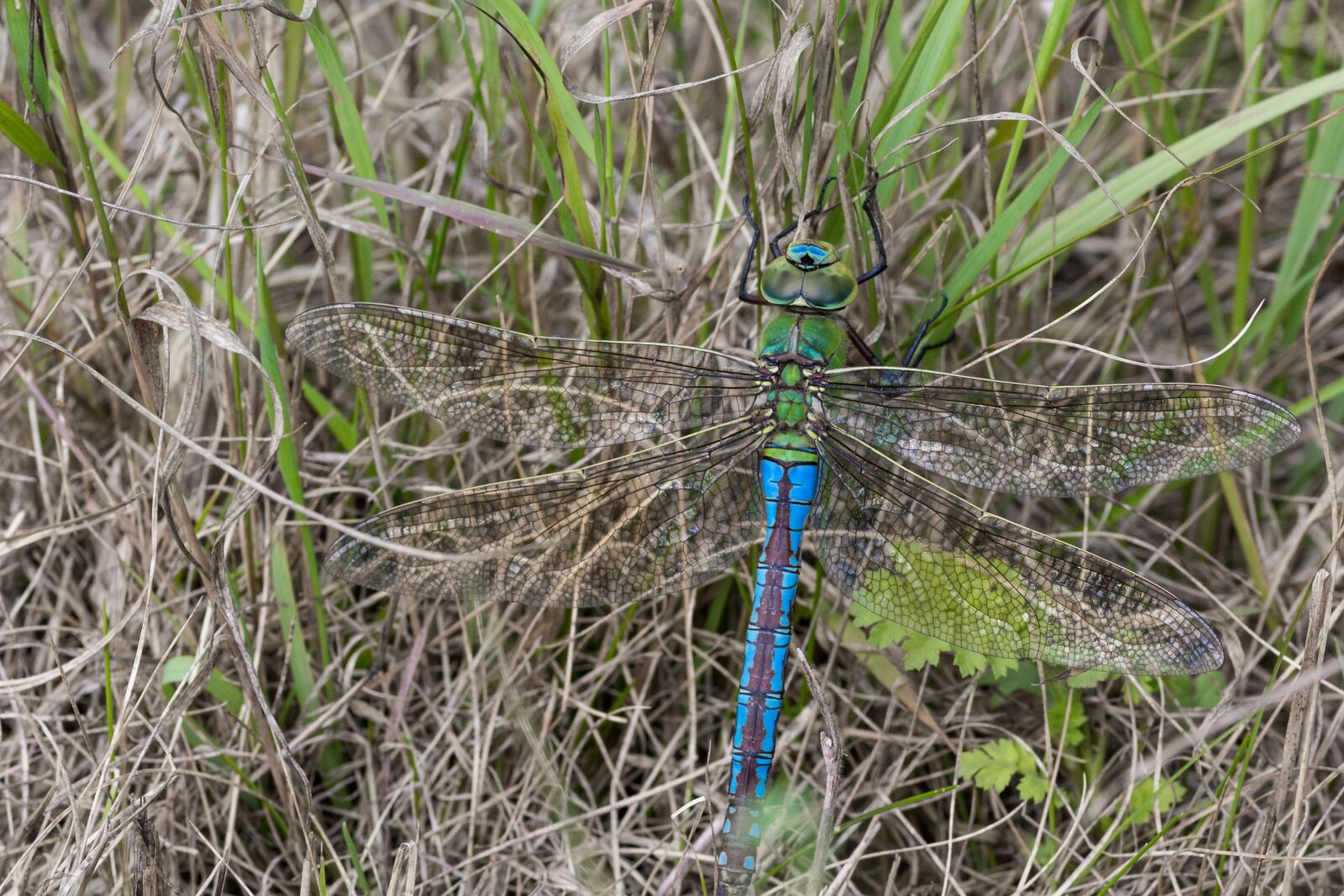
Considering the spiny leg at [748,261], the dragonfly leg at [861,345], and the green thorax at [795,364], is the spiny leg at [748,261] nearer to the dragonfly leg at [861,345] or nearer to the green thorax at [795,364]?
the green thorax at [795,364]

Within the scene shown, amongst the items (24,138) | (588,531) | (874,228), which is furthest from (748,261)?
(24,138)

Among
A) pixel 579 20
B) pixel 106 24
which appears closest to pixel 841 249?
pixel 579 20

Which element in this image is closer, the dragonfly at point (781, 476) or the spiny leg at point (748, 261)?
the dragonfly at point (781, 476)

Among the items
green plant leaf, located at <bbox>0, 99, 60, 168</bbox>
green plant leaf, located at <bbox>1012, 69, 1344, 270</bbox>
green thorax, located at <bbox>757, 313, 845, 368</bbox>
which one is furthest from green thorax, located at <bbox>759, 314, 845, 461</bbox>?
green plant leaf, located at <bbox>0, 99, 60, 168</bbox>

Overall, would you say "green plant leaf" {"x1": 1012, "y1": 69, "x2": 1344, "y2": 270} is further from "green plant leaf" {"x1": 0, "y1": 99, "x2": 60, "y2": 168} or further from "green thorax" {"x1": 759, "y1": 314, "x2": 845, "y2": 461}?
"green plant leaf" {"x1": 0, "y1": 99, "x2": 60, "y2": 168}

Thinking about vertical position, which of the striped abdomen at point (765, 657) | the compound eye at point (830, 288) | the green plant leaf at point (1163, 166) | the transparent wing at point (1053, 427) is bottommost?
the striped abdomen at point (765, 657)

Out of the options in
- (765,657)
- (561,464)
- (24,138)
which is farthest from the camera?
(561,464)

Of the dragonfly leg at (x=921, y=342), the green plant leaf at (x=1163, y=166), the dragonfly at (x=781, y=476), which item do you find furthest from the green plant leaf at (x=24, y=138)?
the green plant leaf at (x=1163, y=166)

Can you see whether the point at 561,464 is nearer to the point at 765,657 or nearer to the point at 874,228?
the point at 765,657
